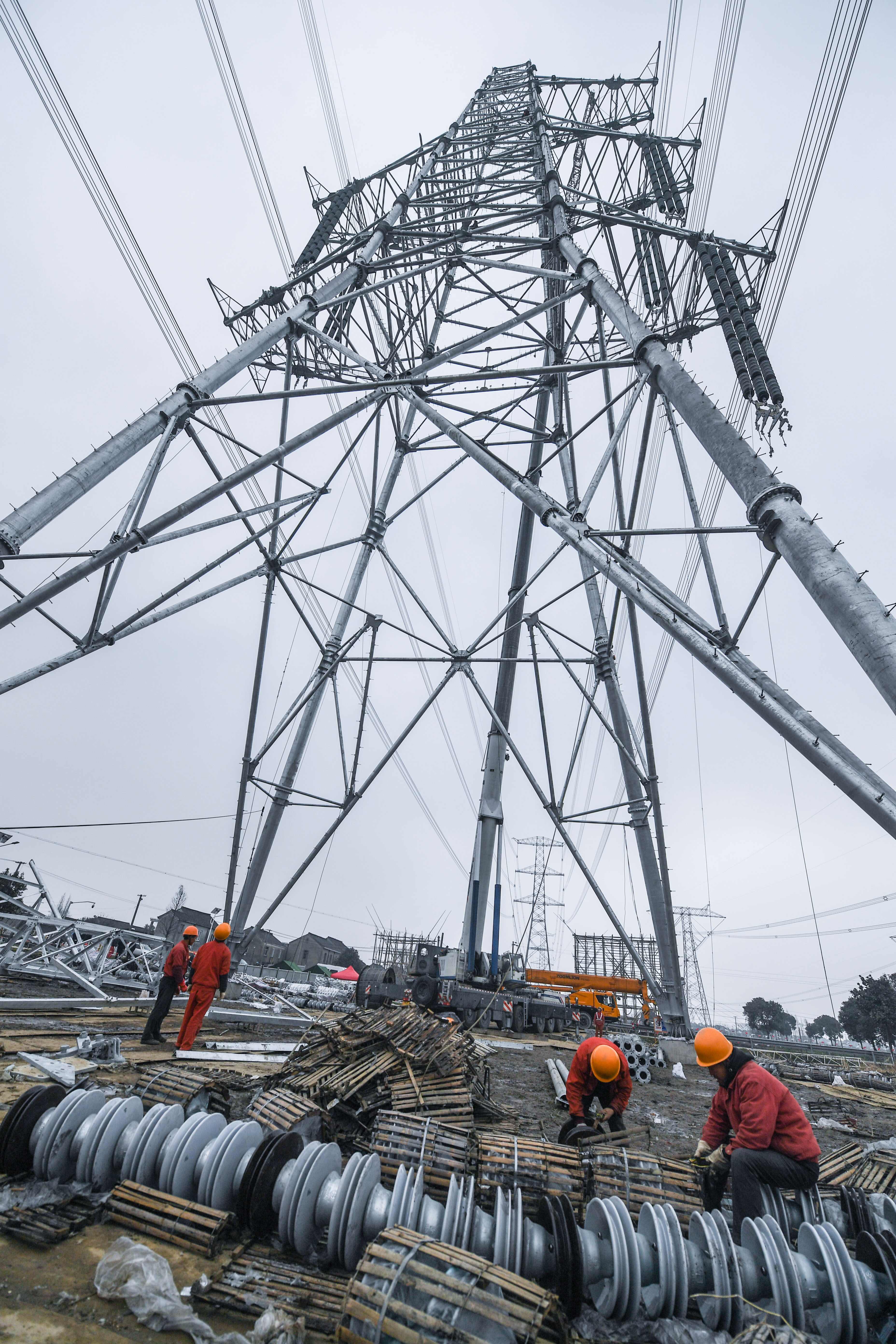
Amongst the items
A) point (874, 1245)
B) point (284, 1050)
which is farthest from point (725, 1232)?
point (284, 1050)

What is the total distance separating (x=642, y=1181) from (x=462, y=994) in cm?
1072

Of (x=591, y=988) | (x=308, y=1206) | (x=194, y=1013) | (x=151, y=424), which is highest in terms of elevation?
(x=151, y=424)

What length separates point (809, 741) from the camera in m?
4.65

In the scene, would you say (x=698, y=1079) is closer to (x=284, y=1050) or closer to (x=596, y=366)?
(x=284, y=1050)

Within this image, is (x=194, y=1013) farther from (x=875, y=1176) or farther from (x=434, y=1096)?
(x=875, y=1176)

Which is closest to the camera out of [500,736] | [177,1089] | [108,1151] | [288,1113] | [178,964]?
[108,1151]

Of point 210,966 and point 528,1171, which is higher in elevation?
point 210,966

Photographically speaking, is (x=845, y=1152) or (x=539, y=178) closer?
(x=845, y=1152)

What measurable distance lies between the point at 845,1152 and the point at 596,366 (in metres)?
8.77

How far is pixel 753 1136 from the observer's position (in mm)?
3691

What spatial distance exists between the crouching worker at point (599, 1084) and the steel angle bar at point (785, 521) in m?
3.56

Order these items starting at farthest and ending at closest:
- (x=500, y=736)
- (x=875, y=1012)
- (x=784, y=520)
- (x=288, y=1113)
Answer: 1. (x=875, y=1012)
2. (x=500, y=736)
3. (x=784, y=520)
4. (x=288, y=1113)

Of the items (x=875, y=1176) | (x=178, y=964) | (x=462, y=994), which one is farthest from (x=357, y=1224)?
(x=462, y=994)

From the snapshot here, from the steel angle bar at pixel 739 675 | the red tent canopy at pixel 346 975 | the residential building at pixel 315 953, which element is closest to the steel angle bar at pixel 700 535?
the steel angle bar at pixel 739 675
